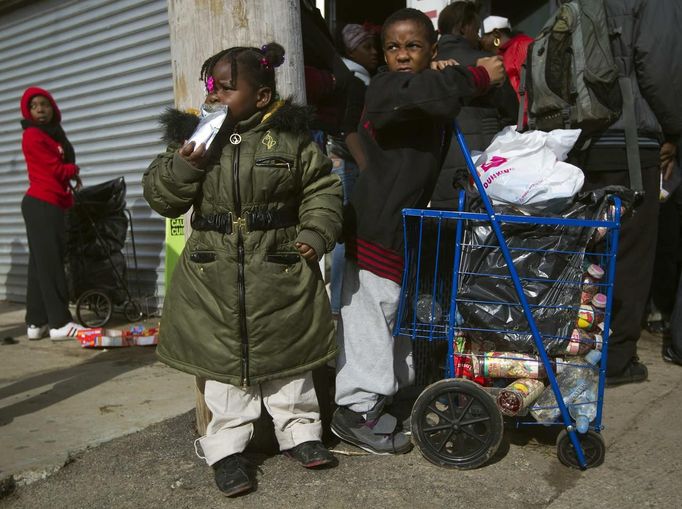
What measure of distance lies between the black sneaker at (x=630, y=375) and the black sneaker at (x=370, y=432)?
1.49 m

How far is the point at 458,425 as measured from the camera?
2842mm

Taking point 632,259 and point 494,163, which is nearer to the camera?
point 494,163

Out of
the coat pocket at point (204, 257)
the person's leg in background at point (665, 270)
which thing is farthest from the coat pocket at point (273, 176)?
the person's leg in background at point (665, 270)

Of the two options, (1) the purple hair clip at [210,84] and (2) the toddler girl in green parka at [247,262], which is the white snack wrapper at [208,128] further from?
(1) the purple hair clip at [210,84]

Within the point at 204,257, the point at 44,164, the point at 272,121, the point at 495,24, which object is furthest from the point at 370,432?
the point at 44,164

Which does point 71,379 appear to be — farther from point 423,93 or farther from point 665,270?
point 665,270

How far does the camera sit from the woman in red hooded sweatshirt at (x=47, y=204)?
18.5ft

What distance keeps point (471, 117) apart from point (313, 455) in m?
2.08

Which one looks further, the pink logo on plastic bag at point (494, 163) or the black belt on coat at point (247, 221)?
the pink logo on plastic bag at point (494, 163)

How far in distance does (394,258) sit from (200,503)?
4.19 ft

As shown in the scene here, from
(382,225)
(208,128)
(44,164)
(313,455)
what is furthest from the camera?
(44,164)

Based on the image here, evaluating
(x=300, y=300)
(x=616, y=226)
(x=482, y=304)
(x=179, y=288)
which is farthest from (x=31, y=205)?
(x=616, y=226)

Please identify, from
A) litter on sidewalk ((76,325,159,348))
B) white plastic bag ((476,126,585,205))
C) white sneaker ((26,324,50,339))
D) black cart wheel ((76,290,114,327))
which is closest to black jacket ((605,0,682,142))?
white plastic bag ((476,126,585,205))

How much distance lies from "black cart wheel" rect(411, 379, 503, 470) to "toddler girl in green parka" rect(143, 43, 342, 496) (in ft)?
1.40
